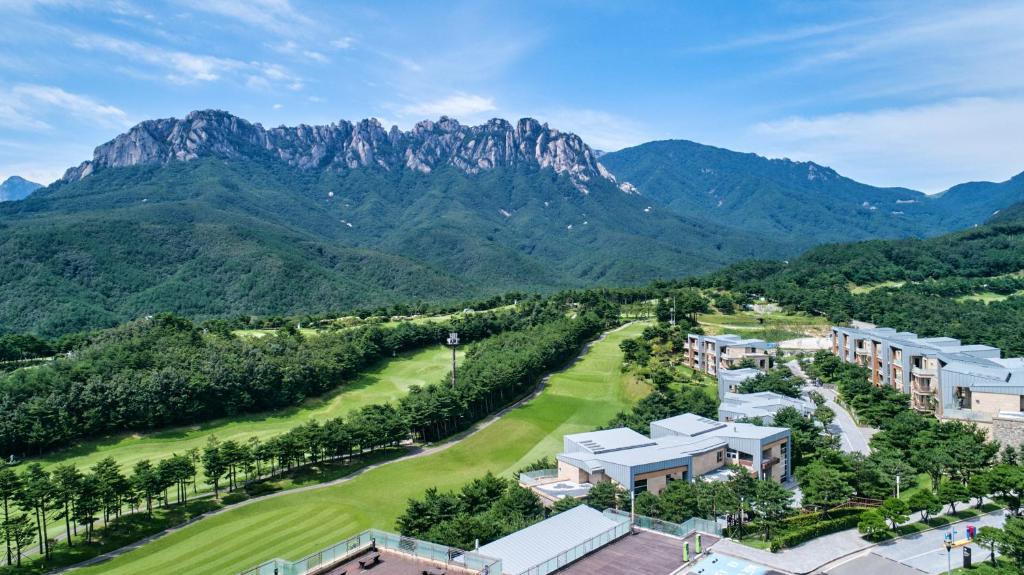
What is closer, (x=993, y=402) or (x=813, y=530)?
(x=813, y=530)

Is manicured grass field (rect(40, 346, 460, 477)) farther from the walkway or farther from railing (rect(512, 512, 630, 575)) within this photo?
the walkway

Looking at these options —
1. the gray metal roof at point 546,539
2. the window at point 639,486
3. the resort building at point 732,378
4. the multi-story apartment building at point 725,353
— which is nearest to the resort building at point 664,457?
the window at point 639,486

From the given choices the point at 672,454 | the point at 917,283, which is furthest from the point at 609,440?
the point at 917,283

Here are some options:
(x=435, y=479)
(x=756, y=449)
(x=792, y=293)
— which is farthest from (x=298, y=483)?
(x=792, y=293)

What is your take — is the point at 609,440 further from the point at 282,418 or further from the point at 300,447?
the point at 282,418

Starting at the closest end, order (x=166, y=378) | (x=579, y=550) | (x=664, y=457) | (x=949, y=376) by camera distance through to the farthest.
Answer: (x=579, y=550) < (x=664, y=457) < (x=949, y=376) < (x=166, y=378)

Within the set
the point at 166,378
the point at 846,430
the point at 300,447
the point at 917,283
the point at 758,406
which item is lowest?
the point at 846,430

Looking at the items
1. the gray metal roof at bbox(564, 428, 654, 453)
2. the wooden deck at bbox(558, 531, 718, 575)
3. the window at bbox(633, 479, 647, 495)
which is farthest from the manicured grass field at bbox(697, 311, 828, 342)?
the wooden deck at bbox(558, 531, 718, 575)
